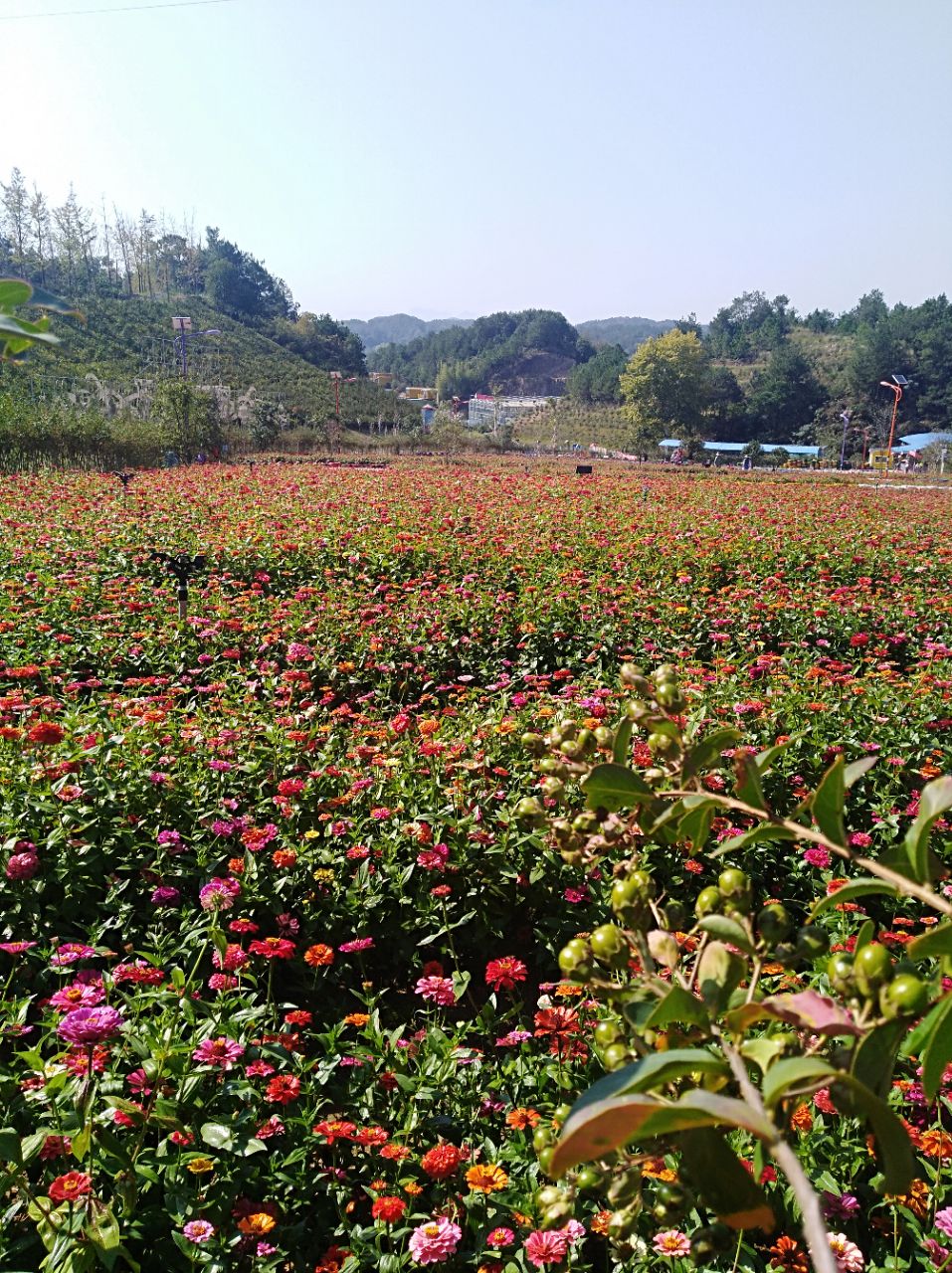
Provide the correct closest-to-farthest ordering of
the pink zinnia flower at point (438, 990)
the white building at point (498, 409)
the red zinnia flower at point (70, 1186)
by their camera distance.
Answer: the red zinnia flower at point (70, 1186) < the pink zinnia flower at point (438, 990) < the white building at point (498, 409)

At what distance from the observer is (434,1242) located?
4.42 ft

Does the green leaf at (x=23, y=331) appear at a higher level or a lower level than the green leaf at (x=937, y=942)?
higher

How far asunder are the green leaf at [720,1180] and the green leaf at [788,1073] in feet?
0.23

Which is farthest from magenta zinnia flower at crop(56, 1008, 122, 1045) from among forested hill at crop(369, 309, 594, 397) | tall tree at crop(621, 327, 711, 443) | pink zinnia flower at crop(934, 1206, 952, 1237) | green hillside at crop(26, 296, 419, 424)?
forested hill at crop(369, 309, 594, 397)

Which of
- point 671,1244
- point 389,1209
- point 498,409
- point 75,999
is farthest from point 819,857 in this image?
point 498,409

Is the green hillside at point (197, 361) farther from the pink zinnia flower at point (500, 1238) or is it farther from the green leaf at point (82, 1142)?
the pink zinnia flower at point (500, 1238)

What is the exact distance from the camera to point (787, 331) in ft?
297

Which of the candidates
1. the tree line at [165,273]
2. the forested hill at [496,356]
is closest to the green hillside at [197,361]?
the tree line at [165,273]

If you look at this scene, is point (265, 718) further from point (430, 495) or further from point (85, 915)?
point (430, 495)

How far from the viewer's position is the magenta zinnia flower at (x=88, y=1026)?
1.34 metres

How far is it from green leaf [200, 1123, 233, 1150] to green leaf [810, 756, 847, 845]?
1.46 meters

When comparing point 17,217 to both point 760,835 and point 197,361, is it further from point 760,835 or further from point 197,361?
point 760,835

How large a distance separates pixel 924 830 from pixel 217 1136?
153 centimetres

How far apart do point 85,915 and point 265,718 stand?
50.0 inches
